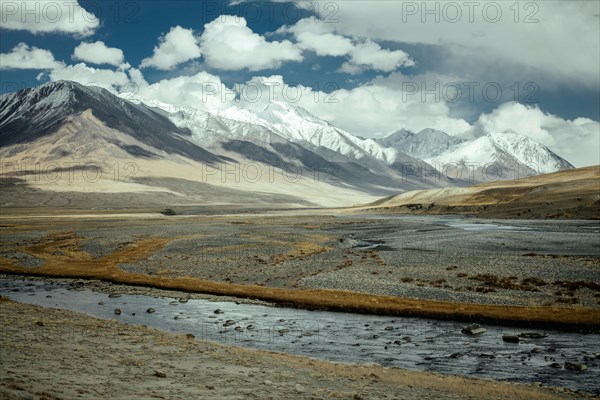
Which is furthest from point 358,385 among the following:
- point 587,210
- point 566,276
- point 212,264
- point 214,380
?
point 587,210

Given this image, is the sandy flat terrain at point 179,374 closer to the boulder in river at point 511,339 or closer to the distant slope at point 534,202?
the boulder in river at point 511,339

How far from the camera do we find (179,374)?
1808 cm

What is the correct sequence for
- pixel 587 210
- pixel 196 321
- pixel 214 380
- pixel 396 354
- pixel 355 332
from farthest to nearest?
pixel 587 210 < pixel 196 321 < pixel 355 332 < pixel 396 354 < pixel 214 380

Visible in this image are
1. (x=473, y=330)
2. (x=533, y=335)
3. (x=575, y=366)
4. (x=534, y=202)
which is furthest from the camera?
(x=534, y=202)

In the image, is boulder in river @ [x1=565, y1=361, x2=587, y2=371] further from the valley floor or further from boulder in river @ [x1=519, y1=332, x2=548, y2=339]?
the valley floor

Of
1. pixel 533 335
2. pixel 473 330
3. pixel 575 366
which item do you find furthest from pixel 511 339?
pixel 575 366

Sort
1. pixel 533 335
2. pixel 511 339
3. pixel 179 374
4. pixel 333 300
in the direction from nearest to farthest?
1. pixel 179 374
2. pixel 511 339
3. pixel 533 335
4. pixel 333 300

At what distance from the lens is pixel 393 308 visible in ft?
110

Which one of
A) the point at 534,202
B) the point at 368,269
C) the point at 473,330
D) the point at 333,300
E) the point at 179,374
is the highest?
the point at 534,202

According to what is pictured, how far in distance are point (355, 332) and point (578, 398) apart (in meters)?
13.0

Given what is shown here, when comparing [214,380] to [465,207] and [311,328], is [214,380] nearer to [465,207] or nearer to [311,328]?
[311,328]

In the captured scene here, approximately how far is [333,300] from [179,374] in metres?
19.6

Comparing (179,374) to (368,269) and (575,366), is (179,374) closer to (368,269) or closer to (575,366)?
(575,366)

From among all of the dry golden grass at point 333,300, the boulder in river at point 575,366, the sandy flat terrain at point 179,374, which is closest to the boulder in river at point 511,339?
the dry golden grass at point 333,300
